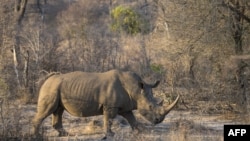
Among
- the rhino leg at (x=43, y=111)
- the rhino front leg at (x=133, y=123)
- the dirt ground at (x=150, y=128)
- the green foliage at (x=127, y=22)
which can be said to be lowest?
the dirt ground at (x=150, y=128)

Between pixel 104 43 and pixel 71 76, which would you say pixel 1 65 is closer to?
pixel 71 76

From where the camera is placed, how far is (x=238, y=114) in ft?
53.5

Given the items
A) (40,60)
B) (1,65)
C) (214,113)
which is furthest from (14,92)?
(214,113)

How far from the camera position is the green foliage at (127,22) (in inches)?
1209

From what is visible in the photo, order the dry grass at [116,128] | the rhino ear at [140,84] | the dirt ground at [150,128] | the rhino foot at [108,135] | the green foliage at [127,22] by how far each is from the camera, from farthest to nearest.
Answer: the green foliage at [127,22], the rhino ear at [140,84], the rhino foot at [108,135], the dirt ground at [150,128], the dry grass at [116,128]

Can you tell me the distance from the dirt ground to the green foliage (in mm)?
14050

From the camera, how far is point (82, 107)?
1349 cm

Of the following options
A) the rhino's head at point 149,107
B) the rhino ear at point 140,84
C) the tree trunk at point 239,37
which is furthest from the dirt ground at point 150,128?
the rhino ear at point 140,84

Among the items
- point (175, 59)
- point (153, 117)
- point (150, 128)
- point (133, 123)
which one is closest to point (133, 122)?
point (133, 123)

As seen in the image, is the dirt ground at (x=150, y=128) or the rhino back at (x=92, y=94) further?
the rhino back at (x=92, y=94)

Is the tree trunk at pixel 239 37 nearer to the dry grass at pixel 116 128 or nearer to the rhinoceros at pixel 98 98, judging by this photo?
the dry grass at pixel 116 128

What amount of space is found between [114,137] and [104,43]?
1073 cm

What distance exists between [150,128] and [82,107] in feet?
5.16

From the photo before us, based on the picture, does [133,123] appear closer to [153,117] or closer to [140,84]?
[153,117]
